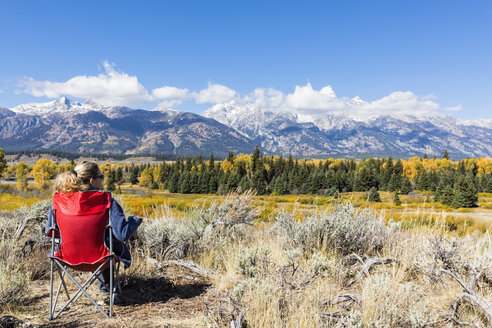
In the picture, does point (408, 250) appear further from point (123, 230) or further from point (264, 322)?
point (123, 230)

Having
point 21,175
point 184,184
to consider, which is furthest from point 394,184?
point 21,175

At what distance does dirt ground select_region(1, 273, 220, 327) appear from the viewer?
2785 millimetres

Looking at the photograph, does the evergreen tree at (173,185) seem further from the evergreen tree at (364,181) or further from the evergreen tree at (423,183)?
the evergreen tree at (423,183)

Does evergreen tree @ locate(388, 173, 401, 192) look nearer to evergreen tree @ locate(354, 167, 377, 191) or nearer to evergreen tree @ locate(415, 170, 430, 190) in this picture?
evergreen tree @ locate(354, 167, 377, 191)

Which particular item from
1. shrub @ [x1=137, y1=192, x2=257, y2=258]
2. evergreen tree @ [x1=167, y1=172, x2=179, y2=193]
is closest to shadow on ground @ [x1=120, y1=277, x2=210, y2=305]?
shrub @ [x1=137, y1=192, x2=257, y2=258]

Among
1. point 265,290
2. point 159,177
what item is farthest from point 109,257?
point 159,177

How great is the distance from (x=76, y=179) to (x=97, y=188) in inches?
12.7

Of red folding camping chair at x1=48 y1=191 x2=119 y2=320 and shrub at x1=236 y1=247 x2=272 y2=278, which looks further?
shrub at x1=236 y1=247 x2=272 y2=278

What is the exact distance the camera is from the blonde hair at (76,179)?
304cm

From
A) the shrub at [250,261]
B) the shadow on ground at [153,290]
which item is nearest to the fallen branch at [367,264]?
the shrub at [250,261]

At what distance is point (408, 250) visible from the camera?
4.10 meters

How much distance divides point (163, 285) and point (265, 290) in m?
1.97

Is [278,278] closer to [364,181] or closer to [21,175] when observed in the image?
[21,175]

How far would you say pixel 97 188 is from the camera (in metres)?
3.36
